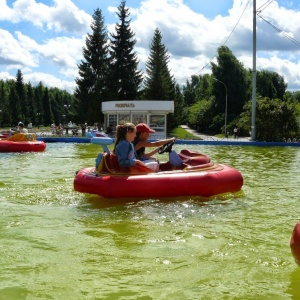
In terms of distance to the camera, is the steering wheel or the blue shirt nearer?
the blue shirt

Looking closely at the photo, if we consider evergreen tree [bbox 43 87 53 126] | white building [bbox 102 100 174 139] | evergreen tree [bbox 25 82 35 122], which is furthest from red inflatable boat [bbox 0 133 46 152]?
evergreen tree [bbox 43 87 53 126]

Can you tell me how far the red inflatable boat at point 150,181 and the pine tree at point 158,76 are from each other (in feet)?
137

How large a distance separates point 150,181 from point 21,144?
1330cm

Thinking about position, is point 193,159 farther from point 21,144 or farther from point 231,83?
point 231,83

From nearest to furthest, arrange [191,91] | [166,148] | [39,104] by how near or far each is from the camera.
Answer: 1. [166,148]
2. [39,104]
3. [191,91]

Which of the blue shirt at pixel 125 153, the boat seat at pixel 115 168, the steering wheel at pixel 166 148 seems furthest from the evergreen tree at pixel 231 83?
the blue shirt at pixel 125 153

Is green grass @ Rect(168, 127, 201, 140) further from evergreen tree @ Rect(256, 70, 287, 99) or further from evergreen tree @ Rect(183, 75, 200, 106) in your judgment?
evergreen tree @ Rect(183, 75, 200, 106)

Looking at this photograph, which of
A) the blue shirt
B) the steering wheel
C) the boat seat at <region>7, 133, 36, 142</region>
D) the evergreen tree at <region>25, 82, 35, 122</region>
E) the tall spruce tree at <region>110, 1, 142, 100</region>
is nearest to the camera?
the blue shirt

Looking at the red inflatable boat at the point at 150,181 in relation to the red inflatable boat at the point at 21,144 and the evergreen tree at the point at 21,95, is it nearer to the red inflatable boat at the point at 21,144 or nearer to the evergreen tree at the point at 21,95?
the red inflatable boat at the point at 21,144

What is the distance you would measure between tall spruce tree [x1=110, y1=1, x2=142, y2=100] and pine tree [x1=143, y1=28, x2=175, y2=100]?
4.44ft

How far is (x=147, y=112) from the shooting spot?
34656 millimetres

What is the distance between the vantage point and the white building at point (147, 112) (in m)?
34.1

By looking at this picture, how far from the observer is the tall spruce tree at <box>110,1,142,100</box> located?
50094 millimetres

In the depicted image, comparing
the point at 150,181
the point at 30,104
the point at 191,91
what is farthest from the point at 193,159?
the point at 191,91
